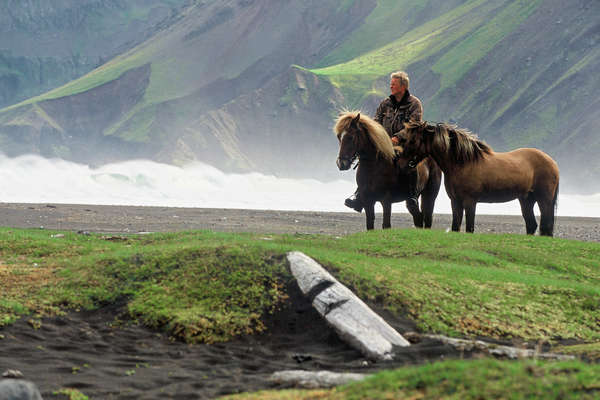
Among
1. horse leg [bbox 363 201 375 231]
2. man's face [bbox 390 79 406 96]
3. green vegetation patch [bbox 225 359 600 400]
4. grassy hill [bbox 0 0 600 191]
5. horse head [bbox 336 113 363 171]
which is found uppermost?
grassy hill [bbox 0 0 600 191]

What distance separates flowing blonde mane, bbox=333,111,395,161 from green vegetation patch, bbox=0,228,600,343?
8.37 ft

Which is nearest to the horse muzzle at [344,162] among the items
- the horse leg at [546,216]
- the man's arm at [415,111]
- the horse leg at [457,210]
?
the man's arm at [415,111]

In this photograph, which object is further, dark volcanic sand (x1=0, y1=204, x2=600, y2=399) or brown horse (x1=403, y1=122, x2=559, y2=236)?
brown horse (x1=403, y1=122, x2=559, y2=236)

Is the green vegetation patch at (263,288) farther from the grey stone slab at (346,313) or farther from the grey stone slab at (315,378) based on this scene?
the grey stone slab at (315,378)

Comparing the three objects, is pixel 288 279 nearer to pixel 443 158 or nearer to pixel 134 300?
pixel 134 300

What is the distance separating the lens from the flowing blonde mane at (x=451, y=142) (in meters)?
16.4

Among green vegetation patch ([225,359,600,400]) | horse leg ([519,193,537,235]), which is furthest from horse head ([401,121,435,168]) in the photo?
green vegetation patch ([225,359,600,400])

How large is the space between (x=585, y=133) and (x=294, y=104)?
→ 6665cm

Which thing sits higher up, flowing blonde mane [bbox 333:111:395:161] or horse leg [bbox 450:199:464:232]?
flowing blonde mane [bbox 333:111:395:161]

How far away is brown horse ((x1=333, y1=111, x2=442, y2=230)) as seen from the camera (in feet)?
52.5

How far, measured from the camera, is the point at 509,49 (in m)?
131

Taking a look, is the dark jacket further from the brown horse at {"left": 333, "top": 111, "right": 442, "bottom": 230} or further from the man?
the brown horse at {"left": 333, "top": 111, "right": 442, "bottom": 230}

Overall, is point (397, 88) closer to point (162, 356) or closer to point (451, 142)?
point (451, 142)

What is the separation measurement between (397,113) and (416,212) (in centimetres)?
281
